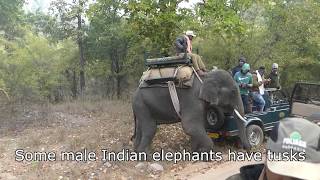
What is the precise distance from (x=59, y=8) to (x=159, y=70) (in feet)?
49.9

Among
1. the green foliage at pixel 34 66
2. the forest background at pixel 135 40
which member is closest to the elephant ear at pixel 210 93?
the forest background at pixel 135 40

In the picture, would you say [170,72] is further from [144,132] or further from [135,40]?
[135,40]

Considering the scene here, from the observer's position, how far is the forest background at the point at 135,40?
1534 centimetres

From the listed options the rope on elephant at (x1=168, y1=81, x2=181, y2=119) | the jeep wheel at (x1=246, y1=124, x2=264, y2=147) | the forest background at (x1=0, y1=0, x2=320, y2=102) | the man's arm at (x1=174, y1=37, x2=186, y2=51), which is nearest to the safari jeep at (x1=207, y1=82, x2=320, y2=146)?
the jeep wheel at (x1=246, y1=124, x2=264, y2=147)

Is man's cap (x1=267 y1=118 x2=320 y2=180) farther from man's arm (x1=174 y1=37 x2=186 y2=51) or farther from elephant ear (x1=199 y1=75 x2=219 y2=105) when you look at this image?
man's arm (x1=174 y1=37 x2=186 y2=51)

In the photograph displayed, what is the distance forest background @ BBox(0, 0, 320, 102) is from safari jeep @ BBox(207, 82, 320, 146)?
4220 mm

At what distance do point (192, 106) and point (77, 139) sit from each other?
10.8ft

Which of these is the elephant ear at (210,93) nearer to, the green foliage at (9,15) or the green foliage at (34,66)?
the green foliage at (34,66)

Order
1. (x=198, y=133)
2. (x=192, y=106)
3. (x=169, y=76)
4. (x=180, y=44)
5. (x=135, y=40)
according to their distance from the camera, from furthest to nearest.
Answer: (x=135, y=40), (x=180, y=44), (x=169, y=76), (x=192, y=106), (x=198, y=133)

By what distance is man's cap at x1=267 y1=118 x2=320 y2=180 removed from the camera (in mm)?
2775

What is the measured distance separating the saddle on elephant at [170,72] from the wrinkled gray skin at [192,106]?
158 millimetres

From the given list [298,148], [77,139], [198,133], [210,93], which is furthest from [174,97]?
[298,148]

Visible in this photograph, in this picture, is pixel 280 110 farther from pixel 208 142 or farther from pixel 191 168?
pixel 191 168

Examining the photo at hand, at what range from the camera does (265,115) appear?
38.3 ft
